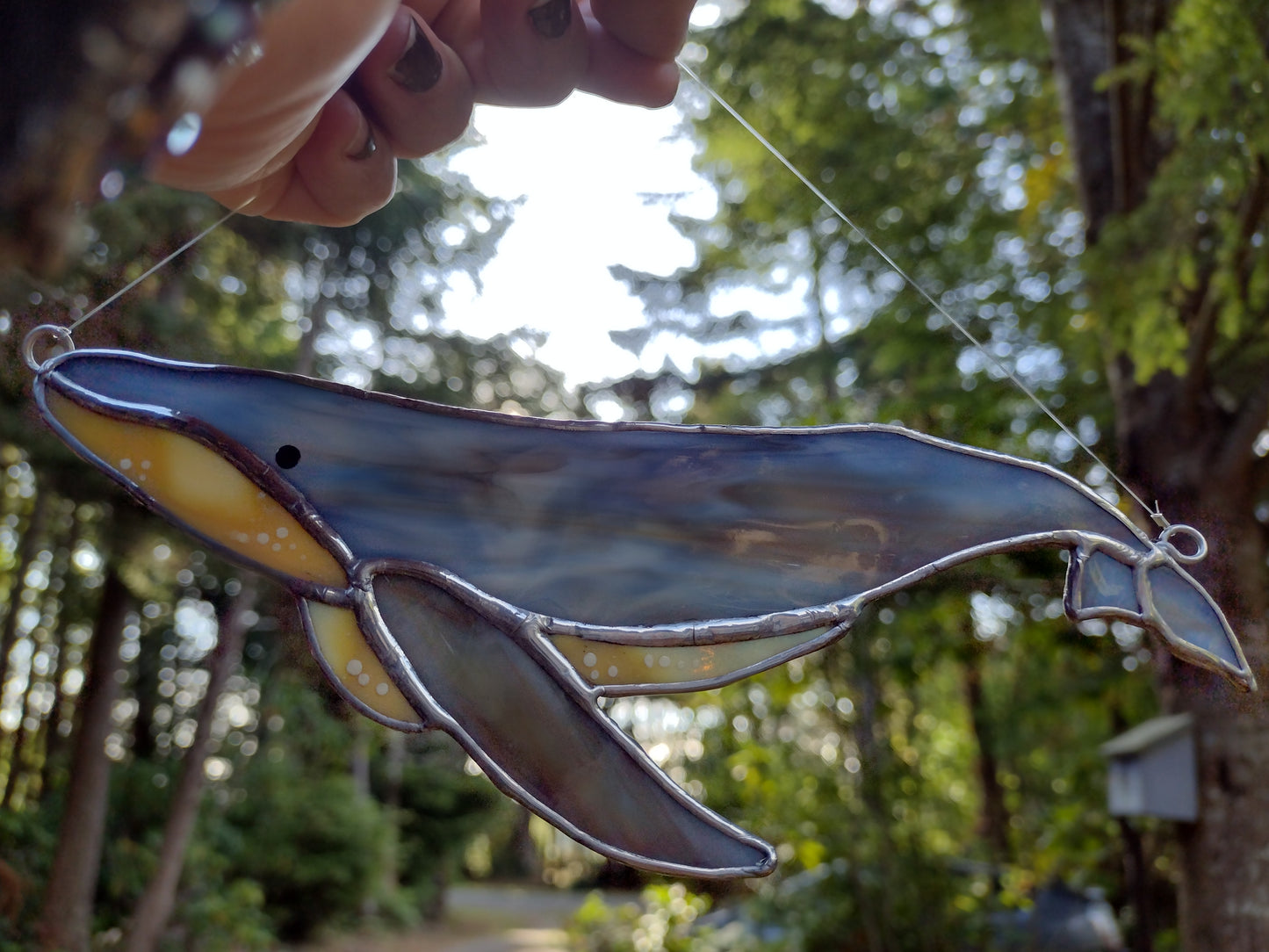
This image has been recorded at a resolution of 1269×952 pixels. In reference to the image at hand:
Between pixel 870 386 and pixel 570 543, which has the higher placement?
pixel 870 386

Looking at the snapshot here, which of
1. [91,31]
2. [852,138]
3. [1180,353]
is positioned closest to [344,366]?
[852,138]

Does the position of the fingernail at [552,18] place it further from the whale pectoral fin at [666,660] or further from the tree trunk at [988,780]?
the tree trunk at [988,780]

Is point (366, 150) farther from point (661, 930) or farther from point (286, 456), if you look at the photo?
point (661, 930)

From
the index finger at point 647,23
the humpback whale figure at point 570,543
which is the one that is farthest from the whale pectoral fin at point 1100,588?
the index finger at point 647,23

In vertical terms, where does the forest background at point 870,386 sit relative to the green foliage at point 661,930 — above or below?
above

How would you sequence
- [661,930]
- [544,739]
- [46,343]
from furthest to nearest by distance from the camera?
[661,930], [46,343], [544,739]

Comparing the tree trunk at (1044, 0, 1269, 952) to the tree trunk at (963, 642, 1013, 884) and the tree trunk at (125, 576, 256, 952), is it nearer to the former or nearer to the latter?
the tree trunk at (963, 642, 1013, 884)

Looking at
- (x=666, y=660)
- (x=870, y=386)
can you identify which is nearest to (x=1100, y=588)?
(x=666, y=660)
